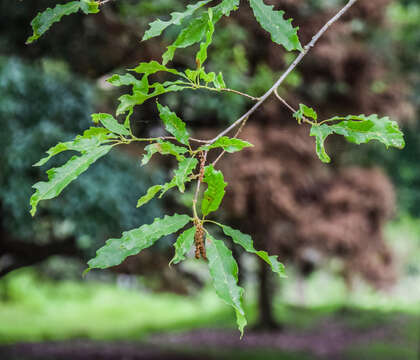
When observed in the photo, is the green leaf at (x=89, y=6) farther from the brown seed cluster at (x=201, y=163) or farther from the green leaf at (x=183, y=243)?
the green leaf at (x=183, y=243)

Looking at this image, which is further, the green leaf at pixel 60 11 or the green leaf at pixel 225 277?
the green leaf at pixel 60 11

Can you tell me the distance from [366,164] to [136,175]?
5108 millimetres

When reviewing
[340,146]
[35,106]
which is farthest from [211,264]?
[340,146]

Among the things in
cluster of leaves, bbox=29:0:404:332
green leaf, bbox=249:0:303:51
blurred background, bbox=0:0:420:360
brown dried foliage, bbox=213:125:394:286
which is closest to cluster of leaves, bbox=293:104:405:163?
cluster of leaves, bbox=29:0:404:332

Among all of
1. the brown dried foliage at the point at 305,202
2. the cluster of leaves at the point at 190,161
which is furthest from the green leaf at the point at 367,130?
the brown dried foliage at the point at 305,202

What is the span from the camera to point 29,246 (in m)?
5.57

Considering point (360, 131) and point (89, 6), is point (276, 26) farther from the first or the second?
point (89, 6)

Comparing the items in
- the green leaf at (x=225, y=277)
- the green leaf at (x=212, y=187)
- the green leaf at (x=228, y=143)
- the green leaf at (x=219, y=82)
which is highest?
the green leaf at (x=219, y=82)

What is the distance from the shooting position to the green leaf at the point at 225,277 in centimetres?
87

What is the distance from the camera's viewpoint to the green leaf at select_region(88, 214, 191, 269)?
0.95m

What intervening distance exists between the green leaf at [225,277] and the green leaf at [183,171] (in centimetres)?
11

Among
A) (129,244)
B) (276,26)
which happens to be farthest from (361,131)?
(129,244)

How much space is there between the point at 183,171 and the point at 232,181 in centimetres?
471

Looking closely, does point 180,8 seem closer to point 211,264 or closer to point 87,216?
point 87,216
